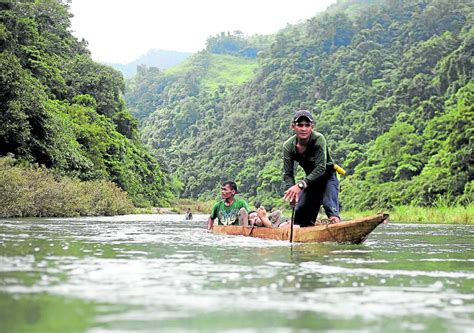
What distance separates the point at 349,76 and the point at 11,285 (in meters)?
90.4

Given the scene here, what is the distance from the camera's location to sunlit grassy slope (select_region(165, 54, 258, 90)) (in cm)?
15888

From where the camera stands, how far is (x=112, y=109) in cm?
5819

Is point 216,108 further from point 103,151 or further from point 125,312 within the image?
point 125,312

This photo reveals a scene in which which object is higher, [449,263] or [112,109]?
[112,109]

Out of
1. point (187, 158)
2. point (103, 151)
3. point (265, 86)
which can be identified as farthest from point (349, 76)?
point (103, 151)

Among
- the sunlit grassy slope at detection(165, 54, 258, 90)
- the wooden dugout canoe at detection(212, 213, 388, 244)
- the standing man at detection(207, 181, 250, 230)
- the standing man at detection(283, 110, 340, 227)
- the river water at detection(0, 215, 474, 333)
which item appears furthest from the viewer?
the sunlit grassy slope at detection(165, 54, 258, 90)

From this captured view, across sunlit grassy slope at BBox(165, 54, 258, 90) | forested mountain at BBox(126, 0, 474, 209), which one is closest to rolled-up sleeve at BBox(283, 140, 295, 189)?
forested mountain at BBox(126, 0, 474, 209)

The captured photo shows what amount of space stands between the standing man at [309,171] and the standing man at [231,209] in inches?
99.2

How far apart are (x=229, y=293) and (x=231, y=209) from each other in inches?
372

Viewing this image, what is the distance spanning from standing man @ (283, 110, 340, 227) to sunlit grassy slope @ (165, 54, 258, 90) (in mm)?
140208

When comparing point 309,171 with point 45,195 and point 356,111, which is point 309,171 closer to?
point 45,195

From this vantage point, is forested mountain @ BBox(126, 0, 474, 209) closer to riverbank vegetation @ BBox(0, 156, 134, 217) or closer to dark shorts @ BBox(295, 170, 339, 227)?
riverbank vegetation @ BBox(0, 156, 134, 217)

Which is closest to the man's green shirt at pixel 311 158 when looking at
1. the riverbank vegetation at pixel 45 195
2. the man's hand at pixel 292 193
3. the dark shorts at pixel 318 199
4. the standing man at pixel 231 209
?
the dark shorts at pixel 318 199

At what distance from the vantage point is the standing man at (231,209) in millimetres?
13242
